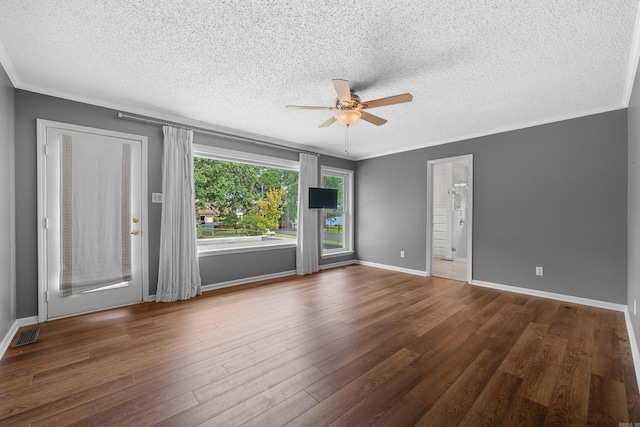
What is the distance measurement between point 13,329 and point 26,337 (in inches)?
9.8

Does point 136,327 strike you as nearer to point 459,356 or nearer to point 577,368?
point 459,356

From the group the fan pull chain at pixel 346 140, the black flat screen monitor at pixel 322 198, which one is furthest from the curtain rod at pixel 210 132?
the black flat screen monitor at pixel 322 198

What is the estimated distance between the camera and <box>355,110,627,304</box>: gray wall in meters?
3.46

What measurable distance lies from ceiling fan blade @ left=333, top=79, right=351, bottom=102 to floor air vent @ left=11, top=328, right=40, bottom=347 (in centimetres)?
366

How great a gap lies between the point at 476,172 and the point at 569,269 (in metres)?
1.89

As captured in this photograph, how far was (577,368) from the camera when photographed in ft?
7.05

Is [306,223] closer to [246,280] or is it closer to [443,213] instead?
[246,280]

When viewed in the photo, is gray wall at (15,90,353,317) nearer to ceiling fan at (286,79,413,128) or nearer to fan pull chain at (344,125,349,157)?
fan pull chain at (344,125,349,157)

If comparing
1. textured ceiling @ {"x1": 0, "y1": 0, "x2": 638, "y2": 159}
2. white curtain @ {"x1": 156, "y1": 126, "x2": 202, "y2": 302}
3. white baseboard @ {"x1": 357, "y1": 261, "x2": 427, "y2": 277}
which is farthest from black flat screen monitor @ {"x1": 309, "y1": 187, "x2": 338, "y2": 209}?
white curtain @ {"x1": 156, "y1": 126, "x2": 202, "y2": 302}

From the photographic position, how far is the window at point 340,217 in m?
6.24

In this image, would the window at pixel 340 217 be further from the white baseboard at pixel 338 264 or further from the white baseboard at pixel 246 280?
the white baseboard at pixel 246 280

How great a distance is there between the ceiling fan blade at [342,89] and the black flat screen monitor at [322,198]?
299 centimetres

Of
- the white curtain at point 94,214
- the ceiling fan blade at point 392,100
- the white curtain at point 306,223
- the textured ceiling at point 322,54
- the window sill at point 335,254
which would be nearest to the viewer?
the textured ceiling at point 322,54

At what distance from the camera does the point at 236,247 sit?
15.4 feet
